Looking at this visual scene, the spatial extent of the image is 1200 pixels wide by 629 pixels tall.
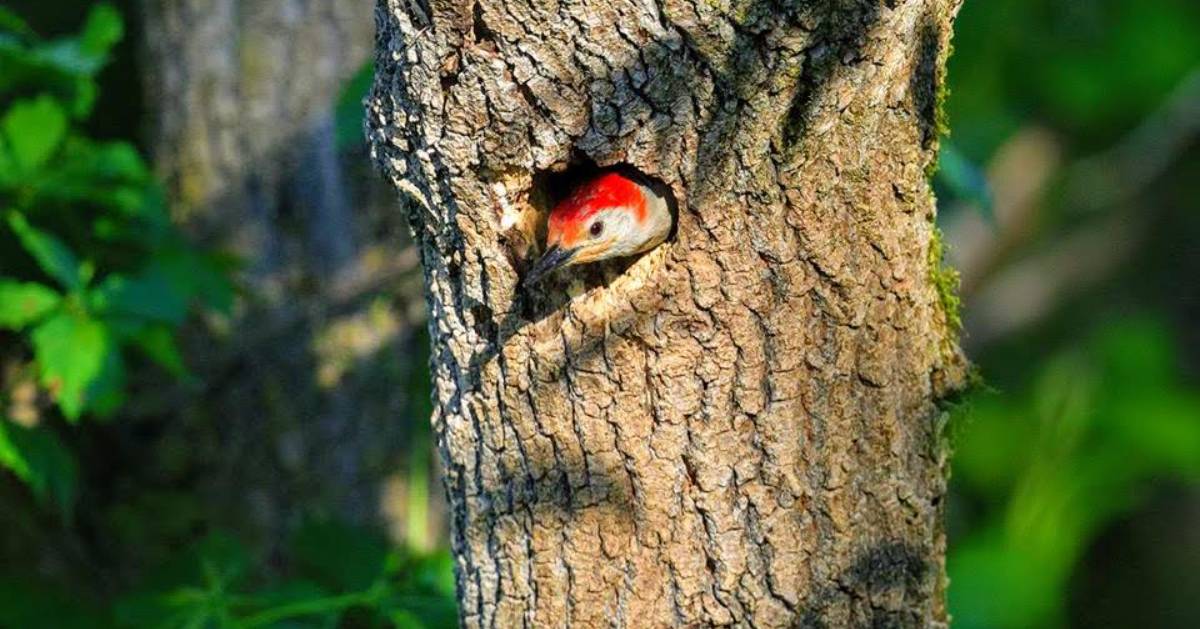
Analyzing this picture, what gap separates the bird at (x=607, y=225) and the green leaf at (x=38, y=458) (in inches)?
58.2

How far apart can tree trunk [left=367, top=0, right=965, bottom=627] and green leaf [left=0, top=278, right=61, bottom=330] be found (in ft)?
4.03

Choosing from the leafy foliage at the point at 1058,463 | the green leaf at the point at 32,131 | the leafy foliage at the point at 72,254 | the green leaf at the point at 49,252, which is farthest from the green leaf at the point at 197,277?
the leafy foliage at the point at 1058,463

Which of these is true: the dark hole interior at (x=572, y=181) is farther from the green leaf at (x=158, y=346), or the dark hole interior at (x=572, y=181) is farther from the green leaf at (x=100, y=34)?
the green leaf at (x=100, y=34)

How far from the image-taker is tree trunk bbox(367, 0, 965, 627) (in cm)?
178

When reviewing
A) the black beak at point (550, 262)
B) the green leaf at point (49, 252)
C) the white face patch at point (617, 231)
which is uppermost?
the green leaf at point (49, 252)

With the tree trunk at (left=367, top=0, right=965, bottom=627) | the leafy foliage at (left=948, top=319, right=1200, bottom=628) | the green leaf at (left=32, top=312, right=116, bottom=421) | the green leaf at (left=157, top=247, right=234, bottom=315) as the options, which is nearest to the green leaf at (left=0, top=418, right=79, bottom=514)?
the green leaf at (left=32, top=312, right=116, bottom=421)

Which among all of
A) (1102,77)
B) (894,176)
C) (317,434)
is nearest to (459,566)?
(894,176)

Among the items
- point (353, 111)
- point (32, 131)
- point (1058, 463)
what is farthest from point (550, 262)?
point (1058, 463)

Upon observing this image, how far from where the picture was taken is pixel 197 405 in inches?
148

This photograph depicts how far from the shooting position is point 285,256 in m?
3.66

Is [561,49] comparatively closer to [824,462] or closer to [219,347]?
[824,462]

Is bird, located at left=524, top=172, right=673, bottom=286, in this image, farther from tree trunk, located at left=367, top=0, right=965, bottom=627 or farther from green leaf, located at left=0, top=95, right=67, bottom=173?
green leaf, located at left=0, top=95, right=67, bottom=173

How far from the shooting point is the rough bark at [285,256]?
11.7ft

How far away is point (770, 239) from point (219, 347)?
2.27 metres
